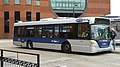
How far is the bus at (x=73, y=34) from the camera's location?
15.8m

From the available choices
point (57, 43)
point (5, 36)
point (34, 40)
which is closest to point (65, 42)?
point (57, 43)

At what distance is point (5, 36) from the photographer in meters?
57.6

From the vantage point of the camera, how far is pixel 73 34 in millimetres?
16828

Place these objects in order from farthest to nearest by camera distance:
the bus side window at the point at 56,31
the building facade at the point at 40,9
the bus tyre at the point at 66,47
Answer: the building facade at the point at 40,9 → the bus side window at the point at 56,31 → the bus tyre at the point at 66,47

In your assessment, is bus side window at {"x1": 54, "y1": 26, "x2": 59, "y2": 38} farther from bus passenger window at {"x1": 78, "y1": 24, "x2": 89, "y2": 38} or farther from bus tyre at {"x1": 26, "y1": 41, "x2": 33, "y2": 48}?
bus tyre at {"x1": 26, "y1": 41, "x2": 33, "y2": 48}

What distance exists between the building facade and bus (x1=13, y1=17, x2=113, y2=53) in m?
37.8

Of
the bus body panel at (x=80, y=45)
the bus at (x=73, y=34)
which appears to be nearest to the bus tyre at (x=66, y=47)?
the bus at (x=73, y=34)

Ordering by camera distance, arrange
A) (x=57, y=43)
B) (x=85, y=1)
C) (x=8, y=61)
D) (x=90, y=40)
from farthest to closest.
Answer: (x=85, y=1)
(x=57, y=43)
(x=90, y=40)
(x=8, y=61)

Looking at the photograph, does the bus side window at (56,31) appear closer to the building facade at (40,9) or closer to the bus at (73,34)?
the bus at (73,34)

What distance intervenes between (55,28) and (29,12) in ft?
140

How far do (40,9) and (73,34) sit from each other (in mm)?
46092

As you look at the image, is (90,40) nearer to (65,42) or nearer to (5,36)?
(65,42)

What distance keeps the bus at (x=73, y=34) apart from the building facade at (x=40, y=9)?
37.8 metres

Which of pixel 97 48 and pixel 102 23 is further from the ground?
pixel 102 23
